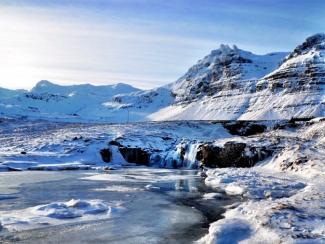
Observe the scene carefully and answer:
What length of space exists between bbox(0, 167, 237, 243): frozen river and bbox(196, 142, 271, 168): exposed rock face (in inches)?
712

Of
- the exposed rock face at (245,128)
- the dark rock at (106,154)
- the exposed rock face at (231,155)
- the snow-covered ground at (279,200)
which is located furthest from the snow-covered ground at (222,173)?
the exposed rock face at (245,128)

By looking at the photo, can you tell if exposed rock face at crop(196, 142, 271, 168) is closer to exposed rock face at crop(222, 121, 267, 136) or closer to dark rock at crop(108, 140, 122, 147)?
dark rock at crop(108, 140, 122, 147)

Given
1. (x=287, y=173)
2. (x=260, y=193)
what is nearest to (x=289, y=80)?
(x=287, y=173)

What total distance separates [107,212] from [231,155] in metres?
40.0

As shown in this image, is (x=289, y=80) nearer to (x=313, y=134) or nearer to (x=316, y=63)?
(x=316, y=63)

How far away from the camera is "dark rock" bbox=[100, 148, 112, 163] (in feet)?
273

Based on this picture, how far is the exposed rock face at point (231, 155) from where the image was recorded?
63.8m

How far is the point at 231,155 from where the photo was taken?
68875 millimetres

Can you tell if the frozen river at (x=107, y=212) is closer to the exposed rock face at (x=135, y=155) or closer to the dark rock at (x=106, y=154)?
the dark rock at (x=106, y=154)

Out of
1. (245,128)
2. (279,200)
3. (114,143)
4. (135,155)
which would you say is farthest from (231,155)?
(245,128)

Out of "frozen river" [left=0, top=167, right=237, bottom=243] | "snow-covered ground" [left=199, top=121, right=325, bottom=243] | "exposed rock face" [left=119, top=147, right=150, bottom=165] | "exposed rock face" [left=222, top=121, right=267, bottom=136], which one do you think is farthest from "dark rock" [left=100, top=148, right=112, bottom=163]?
"exposed rock face" [left=222, top=121, right=267, bottom=136]

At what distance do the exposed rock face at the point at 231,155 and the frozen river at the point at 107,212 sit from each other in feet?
59.3

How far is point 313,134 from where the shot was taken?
69000 millimetres

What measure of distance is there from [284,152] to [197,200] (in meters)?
22.8
